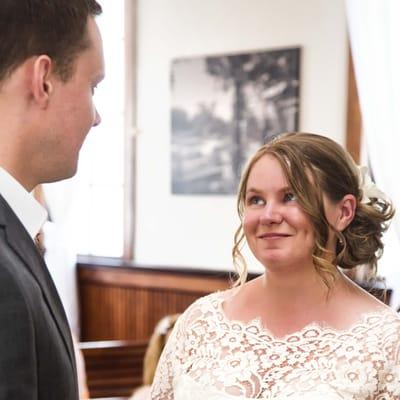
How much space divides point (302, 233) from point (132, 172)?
3.55 metres

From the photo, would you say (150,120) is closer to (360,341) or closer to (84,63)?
(360,341)

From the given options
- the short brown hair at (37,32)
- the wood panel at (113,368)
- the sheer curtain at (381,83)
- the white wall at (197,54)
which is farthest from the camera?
the white wall at (197,54)

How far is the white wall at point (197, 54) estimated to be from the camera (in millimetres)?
4320

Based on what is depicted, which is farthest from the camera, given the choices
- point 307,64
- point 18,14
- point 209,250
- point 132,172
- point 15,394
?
point 132,172

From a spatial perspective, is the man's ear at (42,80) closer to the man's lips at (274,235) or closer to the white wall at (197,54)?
the man's lips at (274,235)

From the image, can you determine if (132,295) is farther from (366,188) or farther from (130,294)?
(366,188)

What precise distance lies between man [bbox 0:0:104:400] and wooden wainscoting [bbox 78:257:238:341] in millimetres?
3548

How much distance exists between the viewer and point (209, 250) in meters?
4.89

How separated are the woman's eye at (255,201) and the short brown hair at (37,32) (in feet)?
2.69

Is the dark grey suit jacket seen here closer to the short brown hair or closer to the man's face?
the man's face

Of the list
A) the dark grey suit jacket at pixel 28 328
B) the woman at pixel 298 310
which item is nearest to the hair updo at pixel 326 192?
the woman at pixel 298 310

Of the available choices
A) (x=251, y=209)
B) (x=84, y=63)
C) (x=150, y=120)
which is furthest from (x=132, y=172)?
(x=84, y=63)

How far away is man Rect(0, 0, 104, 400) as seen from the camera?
1070 millimetres

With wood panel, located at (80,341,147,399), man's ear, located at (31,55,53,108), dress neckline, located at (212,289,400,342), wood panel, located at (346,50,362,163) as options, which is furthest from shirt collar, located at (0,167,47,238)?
wood panel, located at (346,50,362,163)
